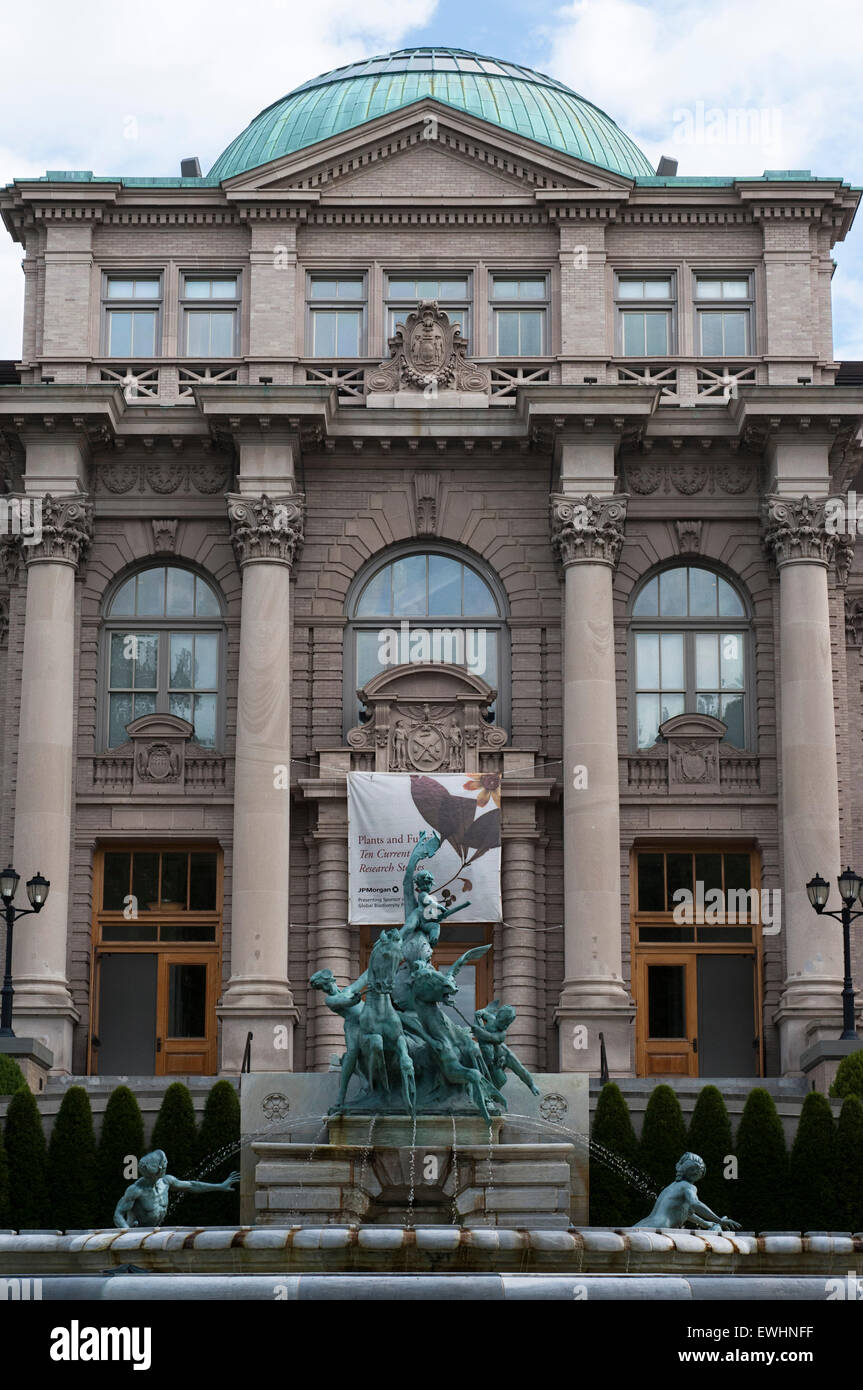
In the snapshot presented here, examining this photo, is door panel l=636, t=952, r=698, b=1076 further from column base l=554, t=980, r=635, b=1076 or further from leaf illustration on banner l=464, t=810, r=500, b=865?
leaf illustration on banner l=464, t=810, r=500, b=865

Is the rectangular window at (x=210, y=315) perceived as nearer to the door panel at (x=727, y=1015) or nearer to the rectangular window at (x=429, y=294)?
the rectangular window at (x=429, y=294)

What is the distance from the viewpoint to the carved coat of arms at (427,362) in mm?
49094

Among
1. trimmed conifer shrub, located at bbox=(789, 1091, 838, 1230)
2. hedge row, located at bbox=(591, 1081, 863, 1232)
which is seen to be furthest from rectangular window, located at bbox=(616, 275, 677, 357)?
trimmed conifer shrub, located at bbox=(789, 1091, 838, 1230)

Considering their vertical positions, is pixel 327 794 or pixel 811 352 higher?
pixel 811 352

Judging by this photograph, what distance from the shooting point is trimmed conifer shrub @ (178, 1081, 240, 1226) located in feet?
118

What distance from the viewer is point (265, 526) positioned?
47.4m

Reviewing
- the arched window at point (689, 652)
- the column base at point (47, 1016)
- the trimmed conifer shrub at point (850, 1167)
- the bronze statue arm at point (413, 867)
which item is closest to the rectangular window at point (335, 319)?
the arched window at point (689, 652)

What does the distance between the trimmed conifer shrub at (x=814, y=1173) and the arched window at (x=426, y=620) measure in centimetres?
1285
